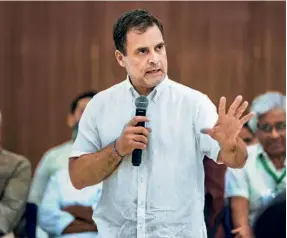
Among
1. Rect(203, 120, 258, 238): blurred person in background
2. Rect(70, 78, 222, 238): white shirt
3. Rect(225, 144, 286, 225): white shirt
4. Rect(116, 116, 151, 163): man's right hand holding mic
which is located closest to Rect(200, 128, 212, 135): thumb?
Rect(70, 78, 222, 238): white shirt

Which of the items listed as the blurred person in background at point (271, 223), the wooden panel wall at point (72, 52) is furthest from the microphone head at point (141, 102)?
the wooden panel wall at point (72, 52)

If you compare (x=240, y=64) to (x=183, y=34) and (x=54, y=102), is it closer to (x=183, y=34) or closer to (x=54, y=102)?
(x=183, y=34)

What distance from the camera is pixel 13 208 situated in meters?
3.09

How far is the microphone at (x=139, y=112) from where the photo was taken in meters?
1.83

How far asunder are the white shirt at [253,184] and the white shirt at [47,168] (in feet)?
2.85

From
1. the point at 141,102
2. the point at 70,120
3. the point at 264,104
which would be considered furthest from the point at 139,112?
the point at 70,120

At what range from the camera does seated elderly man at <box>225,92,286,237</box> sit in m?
2.87

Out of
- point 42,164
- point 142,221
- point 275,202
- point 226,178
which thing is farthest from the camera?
point 42,164

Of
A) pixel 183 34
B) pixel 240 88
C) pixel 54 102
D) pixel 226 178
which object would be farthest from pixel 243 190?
pixel 54 102

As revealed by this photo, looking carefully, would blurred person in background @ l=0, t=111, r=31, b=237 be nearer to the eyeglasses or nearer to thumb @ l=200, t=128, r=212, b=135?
the eyeglasses

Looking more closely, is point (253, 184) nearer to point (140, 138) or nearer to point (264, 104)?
point (264, 104)

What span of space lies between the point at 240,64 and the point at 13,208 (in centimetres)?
149

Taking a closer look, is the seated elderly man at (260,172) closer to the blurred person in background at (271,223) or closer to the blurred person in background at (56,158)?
the blurred person in background at (56,158)

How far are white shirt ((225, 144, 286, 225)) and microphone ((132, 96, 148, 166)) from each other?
1.07 metres
